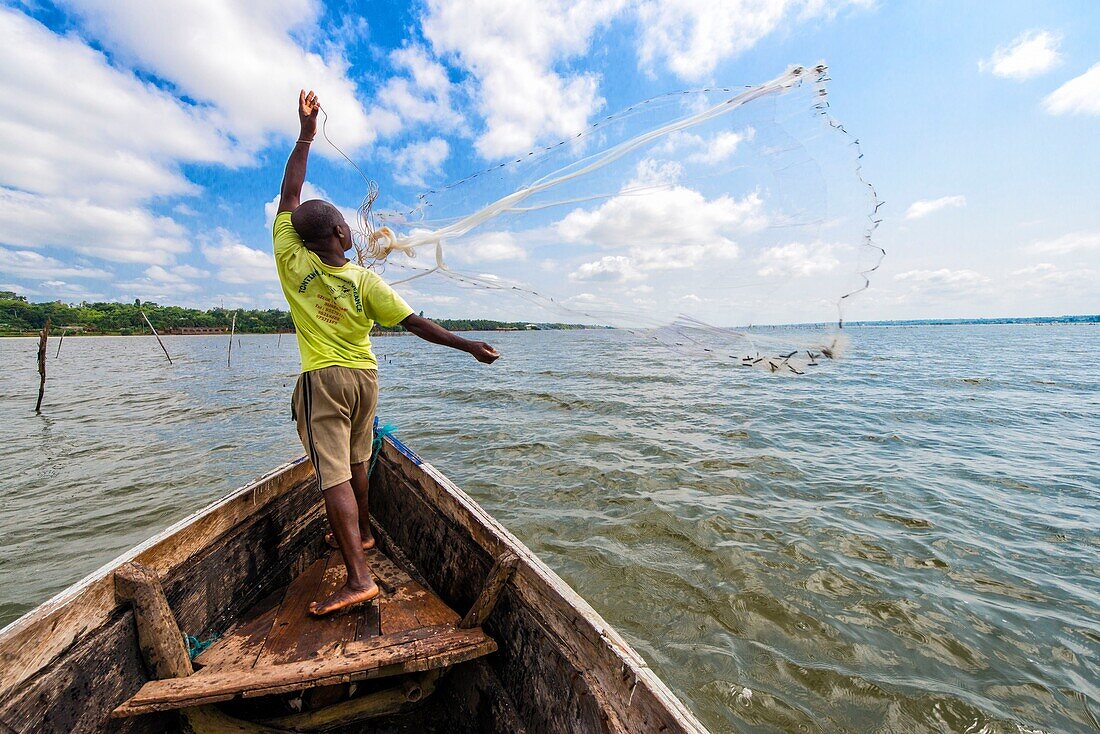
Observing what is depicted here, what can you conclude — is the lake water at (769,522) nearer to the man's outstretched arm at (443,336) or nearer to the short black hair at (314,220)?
the man's outstretched arm at (443,336)

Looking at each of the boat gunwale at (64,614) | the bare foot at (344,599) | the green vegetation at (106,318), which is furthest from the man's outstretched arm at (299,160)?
the green vegetation at (106,318)

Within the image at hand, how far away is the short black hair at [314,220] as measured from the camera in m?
2.57

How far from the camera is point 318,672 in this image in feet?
6.23

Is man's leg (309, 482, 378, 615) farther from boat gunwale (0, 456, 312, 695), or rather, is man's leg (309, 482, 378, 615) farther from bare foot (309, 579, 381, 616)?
boat gunwale (0, 456, 312, 695)

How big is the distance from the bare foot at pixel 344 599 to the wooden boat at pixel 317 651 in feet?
0.24

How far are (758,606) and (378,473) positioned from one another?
146 inches

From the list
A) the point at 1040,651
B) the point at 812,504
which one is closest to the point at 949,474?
the point at 812,504

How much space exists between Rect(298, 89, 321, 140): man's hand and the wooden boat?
97.5 inches

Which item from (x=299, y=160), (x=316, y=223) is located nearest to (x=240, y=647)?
(x=316, y=223)

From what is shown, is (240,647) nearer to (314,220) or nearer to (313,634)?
(313,634)

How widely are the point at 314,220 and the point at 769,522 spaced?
5.60 metres

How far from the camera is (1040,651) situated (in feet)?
11.3

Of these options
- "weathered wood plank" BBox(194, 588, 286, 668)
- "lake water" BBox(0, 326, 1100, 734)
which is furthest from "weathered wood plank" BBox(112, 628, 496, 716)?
"lake water" BBox(0, 326, 1100, 734)

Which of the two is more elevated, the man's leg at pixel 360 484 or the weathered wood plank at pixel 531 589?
the man's leg at pixel 360 484
